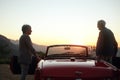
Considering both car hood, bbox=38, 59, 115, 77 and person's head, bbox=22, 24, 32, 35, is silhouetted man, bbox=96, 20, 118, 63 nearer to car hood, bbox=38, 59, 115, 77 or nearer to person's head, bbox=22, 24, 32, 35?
person's head, bbox=22, 24, 32, 35

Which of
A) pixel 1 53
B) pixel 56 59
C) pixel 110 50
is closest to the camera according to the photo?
pixel 56 59

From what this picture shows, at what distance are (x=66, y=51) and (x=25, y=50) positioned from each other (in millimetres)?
1392

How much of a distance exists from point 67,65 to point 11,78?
8149 millimetres

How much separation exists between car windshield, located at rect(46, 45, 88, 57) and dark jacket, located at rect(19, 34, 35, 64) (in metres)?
0.82

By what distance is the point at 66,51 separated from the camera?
1159 centimetres

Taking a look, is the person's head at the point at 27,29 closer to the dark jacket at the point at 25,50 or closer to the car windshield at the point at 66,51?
the dark jacket at the point at 25,50

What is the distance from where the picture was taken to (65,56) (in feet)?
36.1

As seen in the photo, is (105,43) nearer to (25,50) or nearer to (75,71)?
(25,50)

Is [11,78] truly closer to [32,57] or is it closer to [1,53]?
[32,57]

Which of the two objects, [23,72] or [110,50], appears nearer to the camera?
[23,72]

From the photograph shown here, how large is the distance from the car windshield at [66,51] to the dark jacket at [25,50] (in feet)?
2.70

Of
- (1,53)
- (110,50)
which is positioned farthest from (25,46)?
(1,53)

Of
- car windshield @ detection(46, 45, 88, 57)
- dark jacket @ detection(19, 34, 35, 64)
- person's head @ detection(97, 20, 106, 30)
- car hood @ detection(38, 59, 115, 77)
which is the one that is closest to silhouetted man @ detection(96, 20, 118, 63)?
person's head @ detection(97, 20, 106, 30)

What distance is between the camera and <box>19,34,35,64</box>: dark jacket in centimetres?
1222
